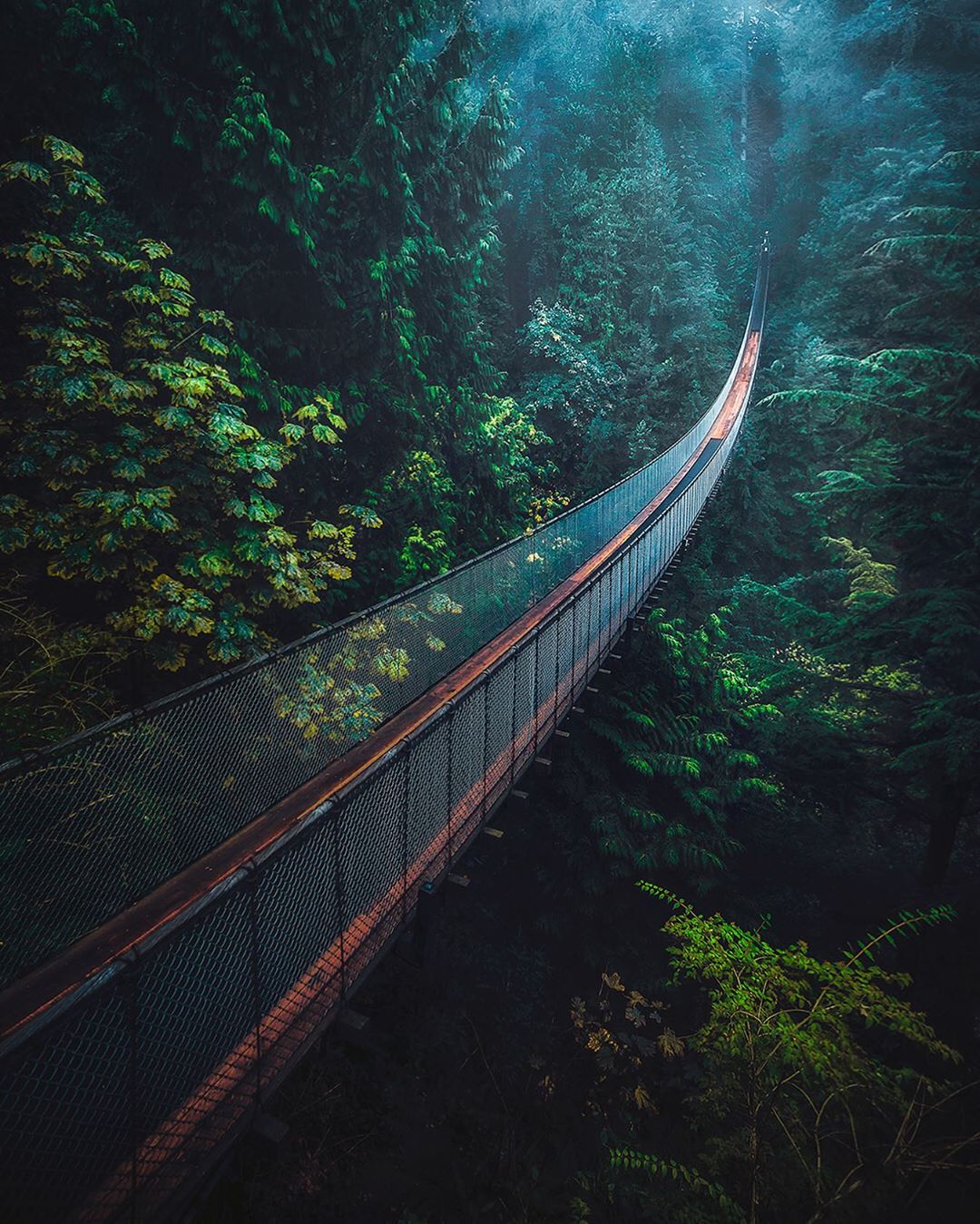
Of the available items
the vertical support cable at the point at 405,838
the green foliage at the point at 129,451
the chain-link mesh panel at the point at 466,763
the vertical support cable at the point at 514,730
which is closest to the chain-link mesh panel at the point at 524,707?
the vertical support cable at the point at 514,730

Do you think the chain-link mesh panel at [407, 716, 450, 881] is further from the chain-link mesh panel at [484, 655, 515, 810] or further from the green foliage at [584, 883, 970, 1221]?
the green foliage at [584, 883, 970, 1221]

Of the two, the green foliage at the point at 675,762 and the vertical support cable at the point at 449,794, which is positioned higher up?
the vertical support cable at the point at 449,794

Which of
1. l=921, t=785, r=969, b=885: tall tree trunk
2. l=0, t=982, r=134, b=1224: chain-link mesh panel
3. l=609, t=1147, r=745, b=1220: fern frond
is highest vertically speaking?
l=0, t=982, r=134, b=1224: chain-link mesh panel

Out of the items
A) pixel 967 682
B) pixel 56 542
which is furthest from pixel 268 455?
pixel 967 682

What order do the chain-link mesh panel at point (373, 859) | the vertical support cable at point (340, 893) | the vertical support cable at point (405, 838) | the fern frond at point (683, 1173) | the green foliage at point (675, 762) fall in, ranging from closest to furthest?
the vertical support cable at point (340, 893), the chain-link mesh panel at point (373, 859), the vertical support cable at point (405, 838), the fern frond at point (683, 1173), the green foliage at point (675, 762)

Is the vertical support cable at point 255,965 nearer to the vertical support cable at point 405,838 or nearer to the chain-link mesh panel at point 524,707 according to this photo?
the vertical support cable at point 405,838

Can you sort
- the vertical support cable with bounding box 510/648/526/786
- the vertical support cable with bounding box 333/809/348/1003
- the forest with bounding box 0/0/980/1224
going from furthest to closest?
the vertical support cable with bounding box 510/648/526/786 → the forest with bounding box 0/0/980/1224 → the vertical support cable with bounding box 333/809/348/1003

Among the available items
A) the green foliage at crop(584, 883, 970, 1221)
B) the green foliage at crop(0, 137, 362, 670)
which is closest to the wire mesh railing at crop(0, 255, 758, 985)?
the green foliage at crop(0, 137, 362, 670)

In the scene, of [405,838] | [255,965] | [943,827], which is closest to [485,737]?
[405,838]
